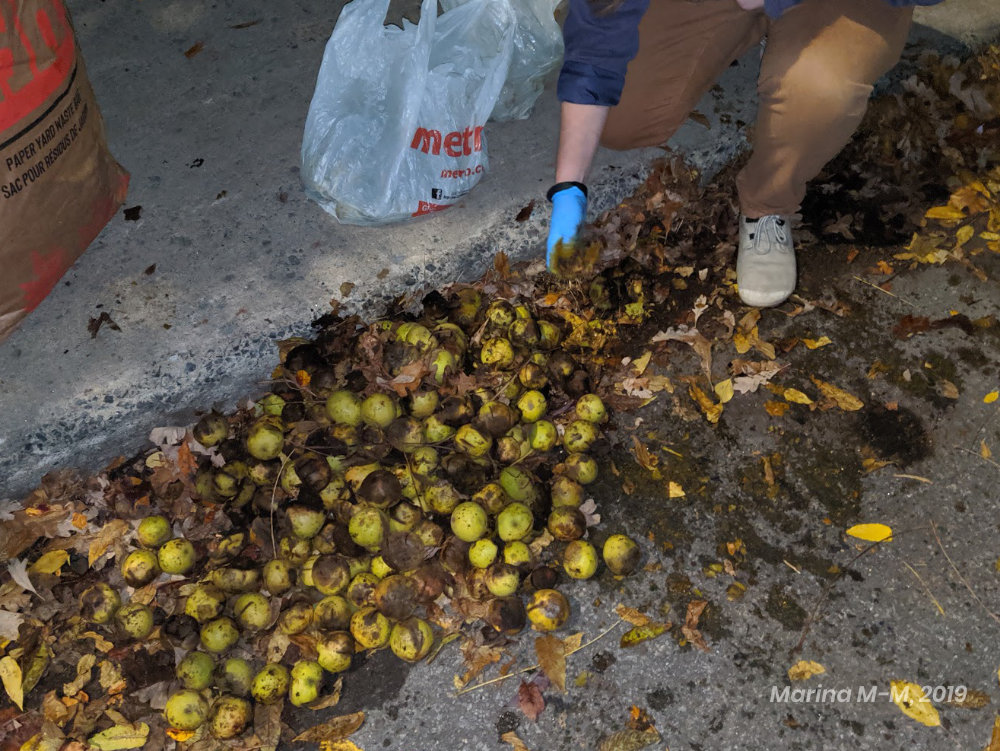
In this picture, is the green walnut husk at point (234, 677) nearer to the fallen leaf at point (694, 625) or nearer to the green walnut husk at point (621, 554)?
Result: the green walnut husk at point (621, 554)

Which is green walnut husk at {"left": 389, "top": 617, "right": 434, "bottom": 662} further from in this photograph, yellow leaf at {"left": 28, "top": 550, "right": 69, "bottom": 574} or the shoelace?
the shoelace

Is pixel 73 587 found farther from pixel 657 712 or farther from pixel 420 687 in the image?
pixel 657 712

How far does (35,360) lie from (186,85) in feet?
5.51

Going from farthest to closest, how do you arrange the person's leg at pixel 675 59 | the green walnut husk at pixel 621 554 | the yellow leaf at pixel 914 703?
the person's leg at pixel 675 59 → the green walnut husk at pixel 621 554 → the yellow leaf at pixel 914 703

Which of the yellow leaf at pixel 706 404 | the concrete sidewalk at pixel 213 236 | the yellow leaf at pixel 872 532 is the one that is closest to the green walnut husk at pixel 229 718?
the concrete sidewalk at pixel 213 236

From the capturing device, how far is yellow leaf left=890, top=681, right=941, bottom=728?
7.92 ft

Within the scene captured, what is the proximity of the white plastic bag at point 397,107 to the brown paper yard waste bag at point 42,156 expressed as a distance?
834 mm

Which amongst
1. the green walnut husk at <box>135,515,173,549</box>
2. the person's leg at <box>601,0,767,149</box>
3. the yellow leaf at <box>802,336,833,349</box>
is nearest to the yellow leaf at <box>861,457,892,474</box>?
the yellow leaf at <box>802,336,833,349</box>

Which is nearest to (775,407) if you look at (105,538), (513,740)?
(513,740)

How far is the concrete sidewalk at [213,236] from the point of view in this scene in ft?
9.27

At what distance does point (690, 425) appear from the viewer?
3.03 meters

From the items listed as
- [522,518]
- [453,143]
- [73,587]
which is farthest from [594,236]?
[73,587]

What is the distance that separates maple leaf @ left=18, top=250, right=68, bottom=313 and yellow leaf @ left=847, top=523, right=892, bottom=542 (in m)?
3.25

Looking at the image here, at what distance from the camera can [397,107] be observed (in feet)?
9.48
